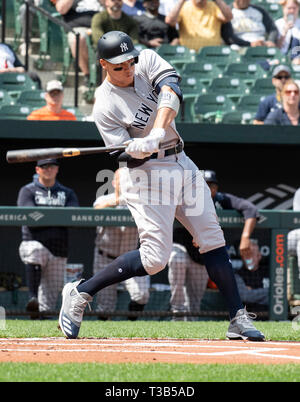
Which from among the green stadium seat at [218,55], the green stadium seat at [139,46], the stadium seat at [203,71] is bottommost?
the stadium seat at [203,71]

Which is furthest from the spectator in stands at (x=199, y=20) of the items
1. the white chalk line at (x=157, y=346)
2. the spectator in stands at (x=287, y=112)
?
the white chalk line at (x=157, y=346)

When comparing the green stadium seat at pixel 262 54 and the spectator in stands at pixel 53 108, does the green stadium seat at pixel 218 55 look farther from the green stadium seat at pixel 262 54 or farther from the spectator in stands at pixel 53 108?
the spectator in stands at pixel 53 108

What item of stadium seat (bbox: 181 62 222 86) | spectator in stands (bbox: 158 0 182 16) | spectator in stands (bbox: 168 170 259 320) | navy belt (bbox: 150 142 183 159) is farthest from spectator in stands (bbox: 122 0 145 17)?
Result: navy belt (bbox: 150 142 183 159)

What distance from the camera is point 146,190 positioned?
470cm

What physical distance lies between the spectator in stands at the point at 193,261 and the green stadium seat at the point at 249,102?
264 centimetres

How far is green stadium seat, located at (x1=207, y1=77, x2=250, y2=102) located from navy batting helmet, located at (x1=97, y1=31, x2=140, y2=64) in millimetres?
5747

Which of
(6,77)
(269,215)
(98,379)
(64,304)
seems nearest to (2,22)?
(6,77)

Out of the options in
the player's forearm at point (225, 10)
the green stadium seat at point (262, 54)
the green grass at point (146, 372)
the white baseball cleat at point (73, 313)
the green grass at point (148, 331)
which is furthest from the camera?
the green stadium seat at point (262, 54)

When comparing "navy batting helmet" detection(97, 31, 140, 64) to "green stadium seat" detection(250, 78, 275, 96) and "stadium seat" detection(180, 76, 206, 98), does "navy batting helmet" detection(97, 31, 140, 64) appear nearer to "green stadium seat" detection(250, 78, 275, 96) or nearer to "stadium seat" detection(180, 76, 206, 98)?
"stadium seat" detection(180, 76, 206, 98)

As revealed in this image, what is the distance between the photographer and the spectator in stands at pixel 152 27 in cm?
1072

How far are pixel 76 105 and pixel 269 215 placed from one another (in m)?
3.17

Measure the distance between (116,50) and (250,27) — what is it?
732 cm
